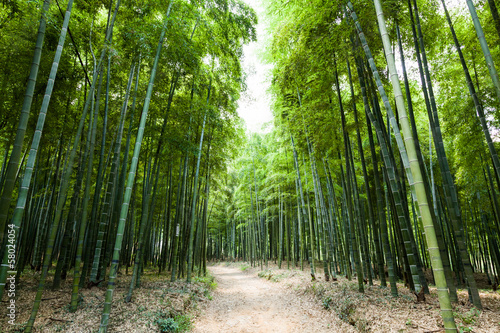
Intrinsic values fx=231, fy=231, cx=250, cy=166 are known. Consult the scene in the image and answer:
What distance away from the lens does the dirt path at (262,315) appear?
3.61m

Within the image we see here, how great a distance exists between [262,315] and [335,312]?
1.32m

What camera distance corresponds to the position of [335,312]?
380 cm

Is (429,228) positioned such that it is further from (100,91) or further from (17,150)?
(100,91)

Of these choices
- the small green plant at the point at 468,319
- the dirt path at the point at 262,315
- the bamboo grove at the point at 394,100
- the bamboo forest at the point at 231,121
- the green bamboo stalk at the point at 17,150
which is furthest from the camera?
the dirt path at the point at 262,315

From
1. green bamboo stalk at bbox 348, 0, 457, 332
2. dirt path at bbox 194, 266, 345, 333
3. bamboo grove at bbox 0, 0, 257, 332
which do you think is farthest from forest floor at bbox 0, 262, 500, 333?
green bamboo stalk at bbox 348, 0, 457, 332

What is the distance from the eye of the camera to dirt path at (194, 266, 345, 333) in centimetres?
361

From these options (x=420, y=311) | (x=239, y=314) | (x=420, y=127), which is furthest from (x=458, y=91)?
(x=239, y=314)

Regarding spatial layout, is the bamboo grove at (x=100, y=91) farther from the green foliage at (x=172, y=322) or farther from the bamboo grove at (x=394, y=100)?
the bamboo grove at (x=394, y=100)

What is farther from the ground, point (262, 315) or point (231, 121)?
point (231, 121)

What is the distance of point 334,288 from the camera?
475cm

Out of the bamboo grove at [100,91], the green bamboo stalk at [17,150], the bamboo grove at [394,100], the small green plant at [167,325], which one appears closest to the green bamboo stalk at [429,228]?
the bamboo grove at [394,100]

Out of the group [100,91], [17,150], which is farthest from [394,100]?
[17,150]

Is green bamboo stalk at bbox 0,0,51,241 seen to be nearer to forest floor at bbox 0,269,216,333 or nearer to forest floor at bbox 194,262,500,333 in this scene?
forest floor at bbox 0,269,216,333

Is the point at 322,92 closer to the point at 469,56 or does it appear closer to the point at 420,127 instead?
the point at 469,56
